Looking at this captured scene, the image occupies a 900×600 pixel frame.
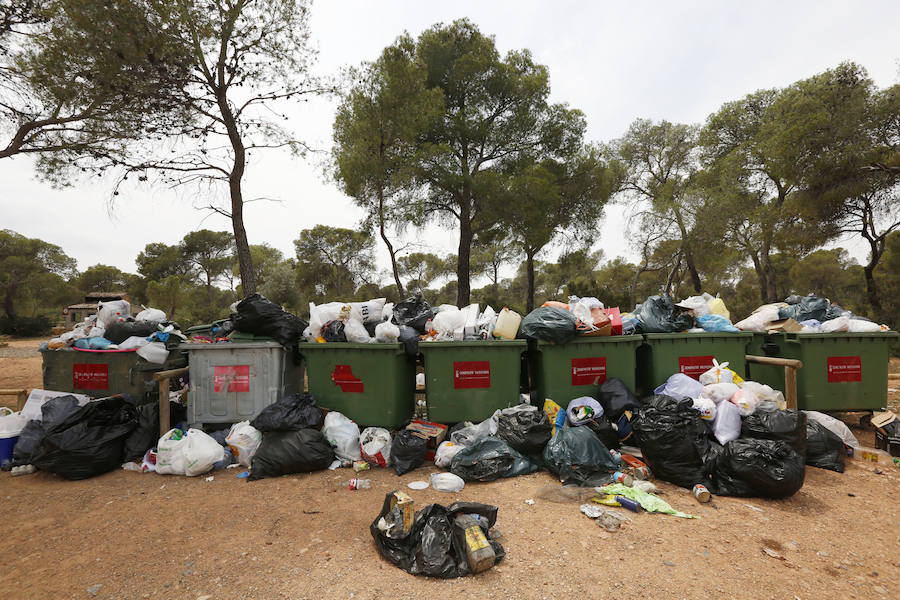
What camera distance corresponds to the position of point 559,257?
17156 millimetres

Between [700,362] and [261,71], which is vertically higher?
[261,71]

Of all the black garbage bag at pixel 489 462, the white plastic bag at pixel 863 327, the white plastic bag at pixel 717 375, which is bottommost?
the black garbage bag at pixel 489 462

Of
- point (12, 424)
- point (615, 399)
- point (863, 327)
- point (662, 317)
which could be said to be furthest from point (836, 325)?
point (12, 424)

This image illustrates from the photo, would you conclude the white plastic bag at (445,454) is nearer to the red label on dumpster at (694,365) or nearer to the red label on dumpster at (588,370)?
the red label on dumpster at (588,370)

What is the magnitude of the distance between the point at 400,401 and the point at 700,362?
2.87m

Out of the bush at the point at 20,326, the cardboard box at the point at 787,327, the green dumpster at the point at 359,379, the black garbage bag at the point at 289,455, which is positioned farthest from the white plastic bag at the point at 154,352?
the bush at the point at 20,326

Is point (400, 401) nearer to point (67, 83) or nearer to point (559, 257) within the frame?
point (67, 83)

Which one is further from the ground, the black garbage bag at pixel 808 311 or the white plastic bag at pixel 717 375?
the black garbage bag at pixel 808 311

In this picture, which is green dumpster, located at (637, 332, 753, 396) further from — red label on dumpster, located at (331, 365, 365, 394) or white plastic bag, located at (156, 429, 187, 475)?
white plastic bag, located at (156, 429, 187, 475)

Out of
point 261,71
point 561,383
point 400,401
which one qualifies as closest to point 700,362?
point 561,383

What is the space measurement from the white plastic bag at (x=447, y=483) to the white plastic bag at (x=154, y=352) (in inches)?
115

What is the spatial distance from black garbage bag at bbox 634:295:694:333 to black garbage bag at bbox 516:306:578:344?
0.93m

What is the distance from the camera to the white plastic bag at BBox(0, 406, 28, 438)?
3.45 meters

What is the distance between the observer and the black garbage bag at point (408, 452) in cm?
324
